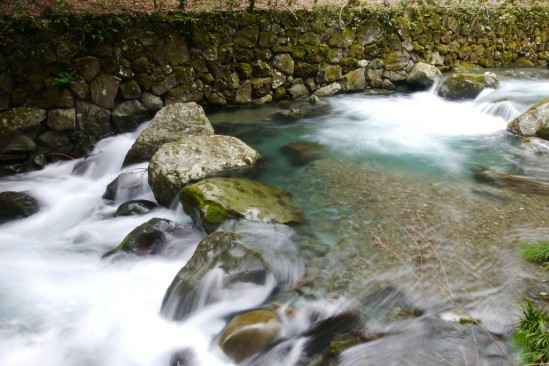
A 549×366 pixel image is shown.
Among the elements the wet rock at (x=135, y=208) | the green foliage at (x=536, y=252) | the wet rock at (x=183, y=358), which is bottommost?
the wet rock at (x=183, y=358)

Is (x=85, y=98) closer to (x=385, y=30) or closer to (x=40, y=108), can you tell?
(x=40, y=108)

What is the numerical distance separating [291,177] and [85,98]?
4.50 metres

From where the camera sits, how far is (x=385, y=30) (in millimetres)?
10742

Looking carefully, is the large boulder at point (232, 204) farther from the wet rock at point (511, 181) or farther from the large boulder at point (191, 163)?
the wet rock at point (511, 181)

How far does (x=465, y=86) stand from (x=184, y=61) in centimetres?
706

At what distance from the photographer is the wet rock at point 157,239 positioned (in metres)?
4.58

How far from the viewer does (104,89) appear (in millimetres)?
7711

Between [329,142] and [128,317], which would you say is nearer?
[128,317]

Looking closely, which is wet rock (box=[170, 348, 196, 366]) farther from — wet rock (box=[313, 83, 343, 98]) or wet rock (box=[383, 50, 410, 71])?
wet rock (box=[383, 50, 410, 71])

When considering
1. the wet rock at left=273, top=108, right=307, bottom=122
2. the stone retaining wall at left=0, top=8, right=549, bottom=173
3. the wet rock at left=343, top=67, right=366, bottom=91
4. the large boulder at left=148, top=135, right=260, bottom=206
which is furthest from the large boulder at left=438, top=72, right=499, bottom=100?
the large boulder at left=148, top=135, right=260, bottom=206

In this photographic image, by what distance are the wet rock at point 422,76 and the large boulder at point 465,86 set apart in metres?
0.50

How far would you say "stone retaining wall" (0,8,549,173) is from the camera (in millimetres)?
7016

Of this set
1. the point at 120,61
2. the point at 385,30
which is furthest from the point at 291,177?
the point at 385,30

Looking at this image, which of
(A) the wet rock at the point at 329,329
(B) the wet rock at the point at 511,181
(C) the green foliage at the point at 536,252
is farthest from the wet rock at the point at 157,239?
(B) the wet rock at the point at 511,181
